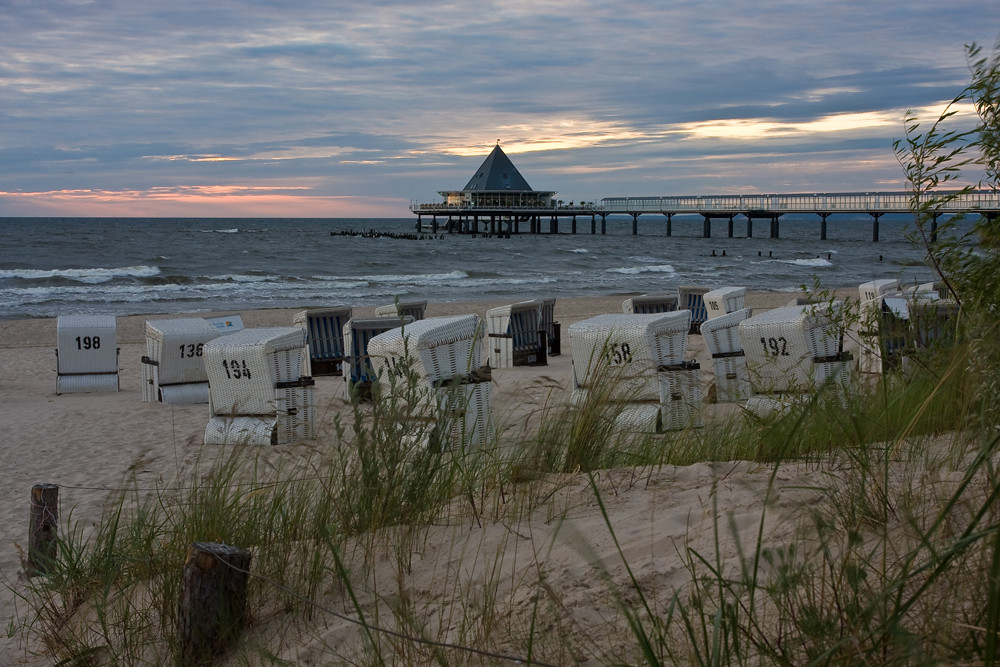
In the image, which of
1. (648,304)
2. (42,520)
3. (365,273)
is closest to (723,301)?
(648,304)

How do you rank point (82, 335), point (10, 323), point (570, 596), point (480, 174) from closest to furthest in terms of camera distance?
point (570, 596) → point (82, 335) → point (10, 323) → point (480, 174)

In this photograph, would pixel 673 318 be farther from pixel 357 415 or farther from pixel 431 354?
pixel 357 415

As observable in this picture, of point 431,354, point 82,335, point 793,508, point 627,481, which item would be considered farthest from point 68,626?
point 82,335

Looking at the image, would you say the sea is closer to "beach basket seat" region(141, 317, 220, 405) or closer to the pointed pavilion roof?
"beach basket seat" region(141, 317, 220, 405)

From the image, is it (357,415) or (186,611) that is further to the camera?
(357,415)

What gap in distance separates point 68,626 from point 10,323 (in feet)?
61.8

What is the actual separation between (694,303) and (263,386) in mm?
8638

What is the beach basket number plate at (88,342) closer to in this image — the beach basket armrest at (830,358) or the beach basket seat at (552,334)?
the beach basket seat at (552,334)

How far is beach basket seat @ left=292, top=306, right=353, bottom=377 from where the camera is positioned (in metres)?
10.2

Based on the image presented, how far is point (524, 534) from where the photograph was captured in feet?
8.97

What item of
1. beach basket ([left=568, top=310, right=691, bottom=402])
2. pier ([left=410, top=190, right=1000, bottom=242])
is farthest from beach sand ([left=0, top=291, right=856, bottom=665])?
pier ([left=410, top=190, right=1000, bottom=242])

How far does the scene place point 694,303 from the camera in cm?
1368

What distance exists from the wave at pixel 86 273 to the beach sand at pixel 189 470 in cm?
1813

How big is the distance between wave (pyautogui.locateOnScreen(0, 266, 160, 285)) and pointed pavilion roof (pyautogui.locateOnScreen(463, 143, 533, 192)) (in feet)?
132
